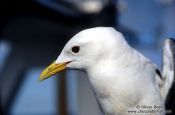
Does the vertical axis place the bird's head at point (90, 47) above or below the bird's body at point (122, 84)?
above

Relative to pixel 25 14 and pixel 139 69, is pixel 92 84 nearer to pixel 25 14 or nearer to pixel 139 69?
pixel 139 69

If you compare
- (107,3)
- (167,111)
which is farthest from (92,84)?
(107,3)

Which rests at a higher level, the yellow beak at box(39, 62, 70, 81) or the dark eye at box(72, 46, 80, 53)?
the dark eye at box(72, 46, 80, 53)

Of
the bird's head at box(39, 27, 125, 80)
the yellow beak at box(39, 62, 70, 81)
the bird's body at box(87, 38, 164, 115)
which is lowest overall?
the bird's body at box(87, 38, 164, 115)

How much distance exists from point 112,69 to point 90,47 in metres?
0.06

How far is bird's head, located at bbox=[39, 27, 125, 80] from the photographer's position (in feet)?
2.86

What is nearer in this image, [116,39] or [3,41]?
[116,39]

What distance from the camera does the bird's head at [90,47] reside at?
87 cm

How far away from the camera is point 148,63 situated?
93 cm

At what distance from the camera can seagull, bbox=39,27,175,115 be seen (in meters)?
0.87

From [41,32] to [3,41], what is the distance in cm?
21

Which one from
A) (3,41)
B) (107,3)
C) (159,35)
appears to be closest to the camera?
(107,3)

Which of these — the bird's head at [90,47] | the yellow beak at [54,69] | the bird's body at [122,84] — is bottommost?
the bird's body at [122,84]

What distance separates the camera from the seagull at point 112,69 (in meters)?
0.87
